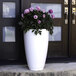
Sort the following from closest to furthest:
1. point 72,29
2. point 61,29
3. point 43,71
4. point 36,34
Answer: point 36,34 < point 43,71 < point 61,29 < point 72,29

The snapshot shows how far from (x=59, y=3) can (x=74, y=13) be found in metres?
0.50

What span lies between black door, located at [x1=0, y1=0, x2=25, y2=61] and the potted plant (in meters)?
0.85

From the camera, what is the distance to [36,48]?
426cm

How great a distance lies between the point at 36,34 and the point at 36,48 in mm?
286

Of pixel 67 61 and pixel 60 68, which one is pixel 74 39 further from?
pixel 60 68

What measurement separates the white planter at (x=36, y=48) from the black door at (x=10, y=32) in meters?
0.87

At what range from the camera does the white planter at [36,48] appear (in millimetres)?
4246

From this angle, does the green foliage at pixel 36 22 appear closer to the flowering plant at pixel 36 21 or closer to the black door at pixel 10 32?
the flowering plant at pixel 36 21

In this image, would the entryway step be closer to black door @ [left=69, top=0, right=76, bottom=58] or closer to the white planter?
the white planter

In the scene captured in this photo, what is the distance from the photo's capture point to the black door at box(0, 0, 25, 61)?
203 inches

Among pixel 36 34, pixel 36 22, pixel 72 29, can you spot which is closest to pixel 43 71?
pixel 36 34

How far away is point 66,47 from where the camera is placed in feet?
18.0

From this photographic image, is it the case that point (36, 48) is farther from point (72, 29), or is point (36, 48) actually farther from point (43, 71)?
point (72, 29)

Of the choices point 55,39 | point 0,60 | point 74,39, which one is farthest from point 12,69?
point 74,39
